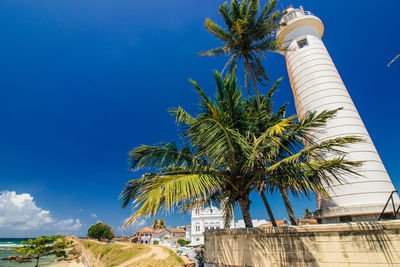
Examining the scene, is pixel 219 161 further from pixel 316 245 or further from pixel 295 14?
pixel 295 14

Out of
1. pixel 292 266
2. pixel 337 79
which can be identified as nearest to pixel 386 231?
pixel 292 266

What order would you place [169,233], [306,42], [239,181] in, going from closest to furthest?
[239,181] < [306,42] < [169,233]

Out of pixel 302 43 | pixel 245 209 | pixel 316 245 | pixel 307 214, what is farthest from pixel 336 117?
pixel 307 214

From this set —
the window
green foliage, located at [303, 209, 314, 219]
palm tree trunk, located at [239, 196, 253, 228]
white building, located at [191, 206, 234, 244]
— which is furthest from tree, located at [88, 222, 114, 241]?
the window

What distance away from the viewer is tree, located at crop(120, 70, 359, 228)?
4.92m

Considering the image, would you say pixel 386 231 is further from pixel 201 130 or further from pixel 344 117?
pixel 344 117

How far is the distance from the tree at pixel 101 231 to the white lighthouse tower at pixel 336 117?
79243mm

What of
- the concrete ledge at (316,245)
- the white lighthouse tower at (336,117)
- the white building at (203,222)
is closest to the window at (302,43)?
the white lighthouse tower at (336,117)

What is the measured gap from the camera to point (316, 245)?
4.53m

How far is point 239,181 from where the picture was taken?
6.31 m

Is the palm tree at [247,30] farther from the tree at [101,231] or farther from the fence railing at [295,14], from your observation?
the tree at [101,231]

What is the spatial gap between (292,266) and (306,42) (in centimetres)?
1480

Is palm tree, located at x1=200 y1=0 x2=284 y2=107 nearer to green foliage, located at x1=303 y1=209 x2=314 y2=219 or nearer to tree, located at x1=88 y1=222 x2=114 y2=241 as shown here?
green foliage, located at x1=303 y1=209 x2=314 y2=219

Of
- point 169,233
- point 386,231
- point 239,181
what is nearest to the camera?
point 386,231
